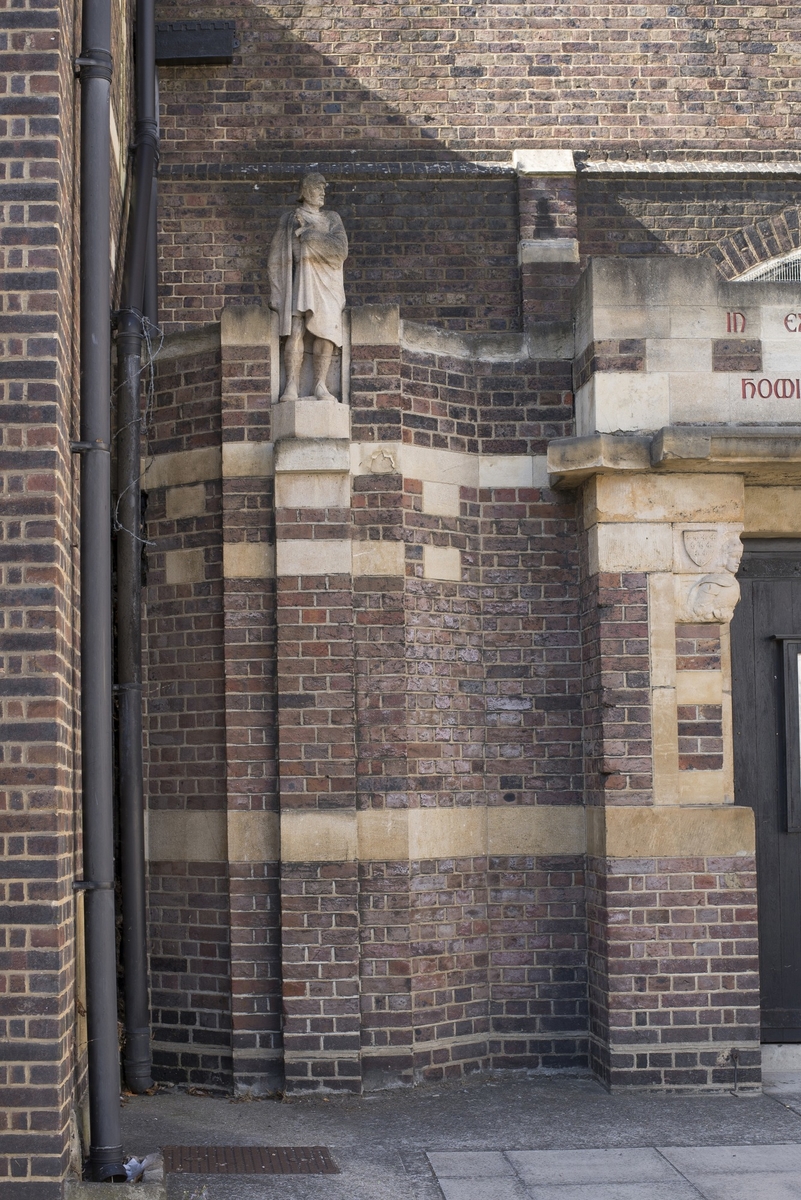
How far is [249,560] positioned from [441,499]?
1188 mm

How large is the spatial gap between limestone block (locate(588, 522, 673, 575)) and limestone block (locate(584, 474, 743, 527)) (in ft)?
0.18

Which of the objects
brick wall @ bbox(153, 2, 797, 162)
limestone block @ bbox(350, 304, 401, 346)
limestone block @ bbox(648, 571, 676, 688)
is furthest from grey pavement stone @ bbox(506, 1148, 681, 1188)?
brick wall @ bbox(153, 2, 797, 162)

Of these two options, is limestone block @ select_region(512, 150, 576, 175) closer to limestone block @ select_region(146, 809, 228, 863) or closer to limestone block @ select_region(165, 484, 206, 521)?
limestone block @ select_region(165, 484, 206, 521)

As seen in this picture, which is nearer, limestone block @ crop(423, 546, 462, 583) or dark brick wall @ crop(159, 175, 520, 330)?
limestone block @ crop(423, 546, 462, 583)

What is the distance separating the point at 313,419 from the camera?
26.0 feet

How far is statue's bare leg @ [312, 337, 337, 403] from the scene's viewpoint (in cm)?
796

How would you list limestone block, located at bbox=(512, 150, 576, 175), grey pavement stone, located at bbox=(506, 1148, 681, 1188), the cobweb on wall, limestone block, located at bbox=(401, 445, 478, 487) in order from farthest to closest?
the cobweb on wall → limestone block, located at bbox=(512, 150, 576, 175) → limestone block, located at bbox=(401, 445, 478, 487) → grey pavement stone, located at bbox=(506, 1148, 681, 1188)

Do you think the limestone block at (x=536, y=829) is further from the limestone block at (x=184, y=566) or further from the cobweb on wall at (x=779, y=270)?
the cobweb on wall at (x=779, y=270)

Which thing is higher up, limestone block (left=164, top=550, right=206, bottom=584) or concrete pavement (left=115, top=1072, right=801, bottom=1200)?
limestone block (left=164, top=550, right=206, bottom=584)

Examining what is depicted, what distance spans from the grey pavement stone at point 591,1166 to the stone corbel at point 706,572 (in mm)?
2859

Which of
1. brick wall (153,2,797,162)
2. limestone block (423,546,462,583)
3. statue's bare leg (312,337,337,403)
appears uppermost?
brick wall (153,2,797,162)

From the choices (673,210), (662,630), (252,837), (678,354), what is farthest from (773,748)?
(673,210)

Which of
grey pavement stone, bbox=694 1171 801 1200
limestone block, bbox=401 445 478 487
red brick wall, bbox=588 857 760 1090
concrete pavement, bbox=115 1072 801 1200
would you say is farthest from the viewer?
limestone block, bbox=401 445 478 487

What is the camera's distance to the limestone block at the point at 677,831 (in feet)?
25.6
